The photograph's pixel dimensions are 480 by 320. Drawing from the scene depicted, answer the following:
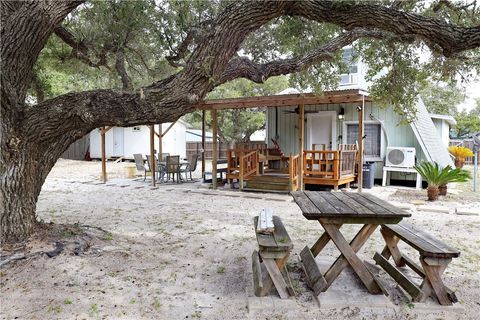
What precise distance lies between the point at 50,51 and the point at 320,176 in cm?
724

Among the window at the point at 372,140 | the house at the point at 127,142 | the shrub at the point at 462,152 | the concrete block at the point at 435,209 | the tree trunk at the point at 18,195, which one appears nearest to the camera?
the tree trunk at the point at 18,195

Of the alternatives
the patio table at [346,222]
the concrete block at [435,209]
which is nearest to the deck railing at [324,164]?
the concrete block at [435,209]

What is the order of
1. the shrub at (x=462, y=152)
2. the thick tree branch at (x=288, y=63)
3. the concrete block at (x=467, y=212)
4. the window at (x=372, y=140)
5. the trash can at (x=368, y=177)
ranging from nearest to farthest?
the thick tree branch at (x=288, y=63), the concrete block at (x=467, y=212), the trash can at (x=368, y=177), the window at (x=372, y=140), the shrub at (x=462, y=152)

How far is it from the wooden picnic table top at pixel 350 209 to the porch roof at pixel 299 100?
437cm

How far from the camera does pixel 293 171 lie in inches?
357

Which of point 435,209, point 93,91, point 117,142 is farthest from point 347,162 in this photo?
point 117,142

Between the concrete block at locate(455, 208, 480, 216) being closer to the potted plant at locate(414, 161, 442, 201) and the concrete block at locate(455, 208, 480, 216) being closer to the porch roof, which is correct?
the potted plant at locate(414, 161, 442, 201)

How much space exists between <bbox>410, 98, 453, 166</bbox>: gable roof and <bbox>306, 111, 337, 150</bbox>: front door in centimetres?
233

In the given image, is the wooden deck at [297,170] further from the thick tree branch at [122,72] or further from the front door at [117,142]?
the front door at [117,142]

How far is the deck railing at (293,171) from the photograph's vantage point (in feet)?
28.6

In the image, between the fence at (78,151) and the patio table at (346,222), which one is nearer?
the patio table at (346,222)

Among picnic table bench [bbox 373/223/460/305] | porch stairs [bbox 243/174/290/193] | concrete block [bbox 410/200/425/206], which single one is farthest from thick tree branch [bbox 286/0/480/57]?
porch stairs [bbox 243/174/290/193]

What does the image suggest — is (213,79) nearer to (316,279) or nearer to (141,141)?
(316,279)

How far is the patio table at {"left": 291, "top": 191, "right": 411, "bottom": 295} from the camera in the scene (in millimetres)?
2955
